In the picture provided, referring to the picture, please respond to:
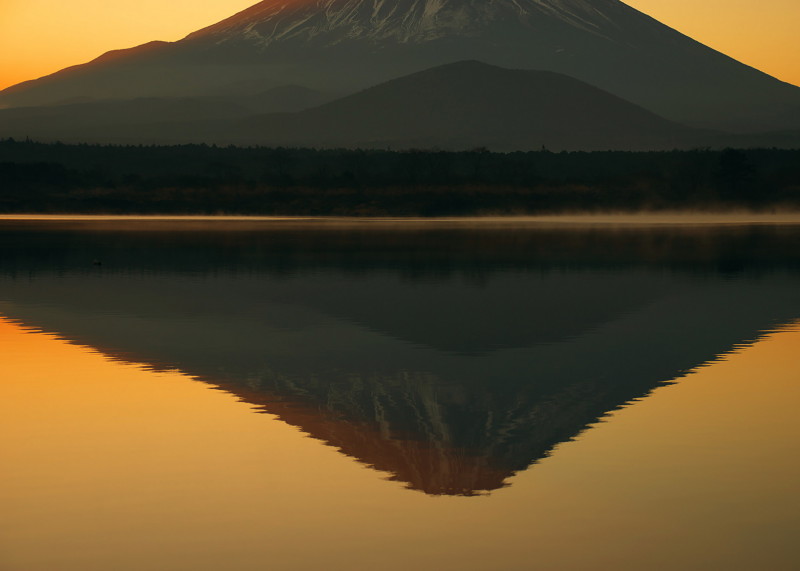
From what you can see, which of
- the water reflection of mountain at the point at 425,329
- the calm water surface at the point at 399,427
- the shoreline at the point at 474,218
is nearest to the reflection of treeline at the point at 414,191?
the shoreline at the point at 474,218

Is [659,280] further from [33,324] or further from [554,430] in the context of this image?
[554,430]

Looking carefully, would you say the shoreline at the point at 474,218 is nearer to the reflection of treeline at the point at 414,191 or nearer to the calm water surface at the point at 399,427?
the reflection of treeline at the point at 414,191

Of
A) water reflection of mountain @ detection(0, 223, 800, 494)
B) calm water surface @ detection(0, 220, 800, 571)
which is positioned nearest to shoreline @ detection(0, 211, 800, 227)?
water reflection of mountain @ detection(0, 223, 800, 494)

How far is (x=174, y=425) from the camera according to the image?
18.1 metres

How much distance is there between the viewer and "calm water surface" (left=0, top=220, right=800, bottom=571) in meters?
12.8

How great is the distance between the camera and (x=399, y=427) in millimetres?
18078

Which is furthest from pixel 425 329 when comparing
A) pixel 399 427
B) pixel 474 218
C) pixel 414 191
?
pixel 414 191

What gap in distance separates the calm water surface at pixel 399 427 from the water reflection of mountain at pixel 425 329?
101mm

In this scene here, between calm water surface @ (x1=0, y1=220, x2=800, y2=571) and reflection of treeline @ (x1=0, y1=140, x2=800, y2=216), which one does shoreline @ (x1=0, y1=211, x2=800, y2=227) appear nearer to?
reflection of treeline @ (x1=0, y1=140, x2=800, y2=216)

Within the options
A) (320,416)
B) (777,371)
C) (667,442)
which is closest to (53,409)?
(320,416)

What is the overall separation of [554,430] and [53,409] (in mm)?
7088

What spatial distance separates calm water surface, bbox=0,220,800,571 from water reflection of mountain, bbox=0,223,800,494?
10 centimetres

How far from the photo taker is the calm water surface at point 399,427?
41.9 feet

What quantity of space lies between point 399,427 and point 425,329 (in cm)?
1183
